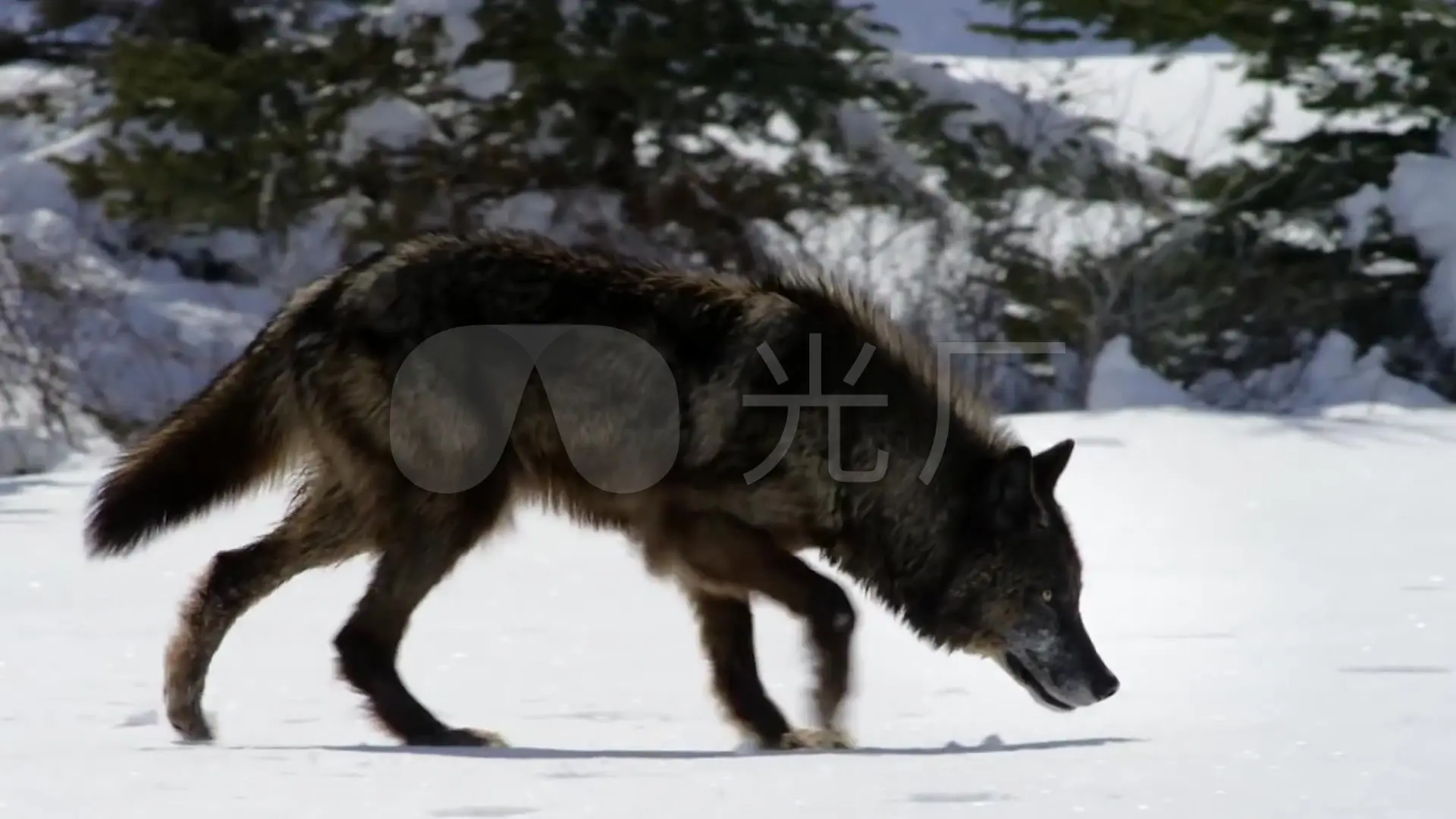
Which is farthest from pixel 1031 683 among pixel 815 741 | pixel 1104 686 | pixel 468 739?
pixel 468 739

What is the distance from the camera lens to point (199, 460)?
603 cm

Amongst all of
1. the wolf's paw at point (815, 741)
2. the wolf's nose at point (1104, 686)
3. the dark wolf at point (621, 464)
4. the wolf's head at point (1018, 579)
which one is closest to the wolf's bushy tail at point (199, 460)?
the dark wolf at point (621, 464)

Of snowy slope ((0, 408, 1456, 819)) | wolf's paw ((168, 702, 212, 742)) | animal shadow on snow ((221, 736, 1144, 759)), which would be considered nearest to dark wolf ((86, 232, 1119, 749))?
wolf's paw ((168, 702, 212, 742))

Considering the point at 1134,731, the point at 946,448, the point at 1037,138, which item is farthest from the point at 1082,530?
the point at 1037,138

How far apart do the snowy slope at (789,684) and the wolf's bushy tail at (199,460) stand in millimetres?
489

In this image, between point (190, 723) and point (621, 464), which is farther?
point (621, 464)

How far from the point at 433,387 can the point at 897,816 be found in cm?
219

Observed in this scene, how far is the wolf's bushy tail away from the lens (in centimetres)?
A: 593

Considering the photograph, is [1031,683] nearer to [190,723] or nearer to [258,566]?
[258,566]

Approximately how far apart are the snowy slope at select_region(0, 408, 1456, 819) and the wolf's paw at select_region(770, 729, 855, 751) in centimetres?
7

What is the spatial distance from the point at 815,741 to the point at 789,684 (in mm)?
Answer: 908

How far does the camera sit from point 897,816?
13.0 feet

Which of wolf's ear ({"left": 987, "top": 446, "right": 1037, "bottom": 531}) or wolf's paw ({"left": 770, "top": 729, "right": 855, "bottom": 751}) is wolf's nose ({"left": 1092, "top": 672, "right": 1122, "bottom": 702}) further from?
wolf's paw ({"left": 770, "top": 729, "right": 855, "bottom": 751})

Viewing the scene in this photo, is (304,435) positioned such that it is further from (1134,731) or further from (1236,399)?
(1236,399)
